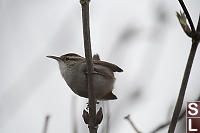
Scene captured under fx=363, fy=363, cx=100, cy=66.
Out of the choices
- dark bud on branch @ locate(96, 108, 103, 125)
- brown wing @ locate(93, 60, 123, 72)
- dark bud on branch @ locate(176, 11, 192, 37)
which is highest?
dark bud on branch @ locate(176, 11, 192, 37)

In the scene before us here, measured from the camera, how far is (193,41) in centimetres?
50

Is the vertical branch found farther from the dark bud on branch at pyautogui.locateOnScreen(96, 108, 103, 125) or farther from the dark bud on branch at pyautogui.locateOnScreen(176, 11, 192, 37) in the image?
the dark bud on branch at pyautogui.locateOnScreen(176, 11, 192, 37)

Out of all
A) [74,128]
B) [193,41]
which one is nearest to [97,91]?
[74,128]

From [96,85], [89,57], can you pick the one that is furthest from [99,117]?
[96,85]

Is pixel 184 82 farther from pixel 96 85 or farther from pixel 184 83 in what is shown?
pixel 96 85

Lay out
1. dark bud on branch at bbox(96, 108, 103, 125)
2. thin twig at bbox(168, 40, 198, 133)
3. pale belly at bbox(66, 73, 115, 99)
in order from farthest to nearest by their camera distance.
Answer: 1. pale belly at bbox(66, 73, 115, 99)
2. dark bud on branch at bbox(96, 108, 103, 125)
3. thin twig at bbox(168, 40, 198, 133)

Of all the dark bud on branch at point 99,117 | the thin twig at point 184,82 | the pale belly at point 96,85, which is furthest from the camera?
the pale belly at point 96,85

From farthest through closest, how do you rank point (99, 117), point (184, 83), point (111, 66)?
point (111, 66) < point (99, 117) < point (184, 83)

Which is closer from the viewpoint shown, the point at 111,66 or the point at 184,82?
the point at 184,82

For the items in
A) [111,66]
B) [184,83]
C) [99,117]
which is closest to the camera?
[184,83]

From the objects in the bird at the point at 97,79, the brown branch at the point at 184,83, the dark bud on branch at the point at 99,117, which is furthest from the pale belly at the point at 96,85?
the brown branch at the point at 184,83

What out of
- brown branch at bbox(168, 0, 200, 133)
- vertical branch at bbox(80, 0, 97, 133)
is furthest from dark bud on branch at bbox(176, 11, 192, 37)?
vertical branch at bbox(80, 0, 97, 133)

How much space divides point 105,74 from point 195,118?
0.31 metres

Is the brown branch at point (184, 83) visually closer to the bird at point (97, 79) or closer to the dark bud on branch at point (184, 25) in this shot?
the dark bud on branch at point (184, 25)
